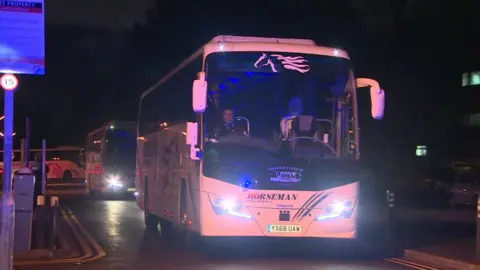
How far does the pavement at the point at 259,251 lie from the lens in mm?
12281

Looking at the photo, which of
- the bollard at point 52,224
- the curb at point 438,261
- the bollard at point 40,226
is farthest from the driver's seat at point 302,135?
the bollard at point 40,226

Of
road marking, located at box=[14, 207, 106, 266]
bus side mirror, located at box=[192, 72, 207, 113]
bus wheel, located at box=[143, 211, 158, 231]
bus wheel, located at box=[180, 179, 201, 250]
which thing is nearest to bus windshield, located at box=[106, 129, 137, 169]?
road marking, located at box=[14, 207, 106, 266]

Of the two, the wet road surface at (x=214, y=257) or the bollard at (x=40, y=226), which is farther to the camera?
the bollard at (x=40, y=226)

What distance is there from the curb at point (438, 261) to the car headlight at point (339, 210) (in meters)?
1.85

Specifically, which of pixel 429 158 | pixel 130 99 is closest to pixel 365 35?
pixel 429 158

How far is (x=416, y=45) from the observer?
3712cm

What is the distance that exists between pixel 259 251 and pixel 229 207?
262cm

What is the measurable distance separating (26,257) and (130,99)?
4530 cm

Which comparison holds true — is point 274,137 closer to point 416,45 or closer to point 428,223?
point 428,223

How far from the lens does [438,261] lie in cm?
1267

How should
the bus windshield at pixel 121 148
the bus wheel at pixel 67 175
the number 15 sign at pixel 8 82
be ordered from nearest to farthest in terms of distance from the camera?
the number 15 sign at pixel 8 82, the bus windshield at pixel 121 148, the bus wheel at pixel 67 175

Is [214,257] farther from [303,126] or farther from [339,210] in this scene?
[303,126]

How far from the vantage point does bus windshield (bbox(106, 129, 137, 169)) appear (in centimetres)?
3322

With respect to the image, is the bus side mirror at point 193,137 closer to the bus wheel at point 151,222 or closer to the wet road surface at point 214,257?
the wet road surface at point 214,257
